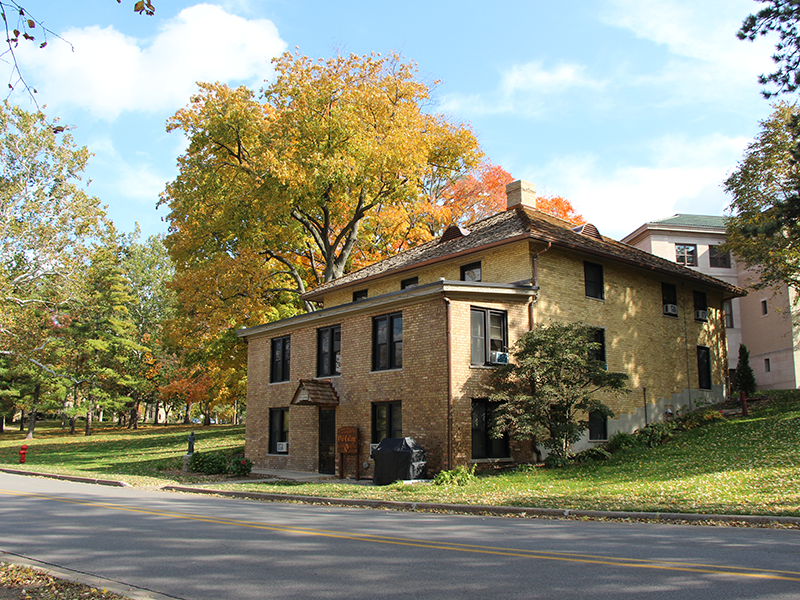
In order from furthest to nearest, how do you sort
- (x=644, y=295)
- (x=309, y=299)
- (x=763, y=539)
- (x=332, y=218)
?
1. (x=332, y=218)
2. (x=309, y=299)
3. (x=644, y=295)
4. (x=763, y=539)

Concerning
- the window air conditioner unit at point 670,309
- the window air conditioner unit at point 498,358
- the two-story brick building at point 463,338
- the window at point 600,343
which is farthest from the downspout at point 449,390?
the window air conditioner unit at point 670,309

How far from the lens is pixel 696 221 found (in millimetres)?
46844

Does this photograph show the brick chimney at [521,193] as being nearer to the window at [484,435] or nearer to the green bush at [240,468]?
the window at [484,435]

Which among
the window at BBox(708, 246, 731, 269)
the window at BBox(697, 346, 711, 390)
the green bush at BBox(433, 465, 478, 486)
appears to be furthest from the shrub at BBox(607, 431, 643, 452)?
the window at BBox(708, 246, 731, 269)

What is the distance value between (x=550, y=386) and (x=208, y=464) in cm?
1257

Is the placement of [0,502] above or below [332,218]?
below

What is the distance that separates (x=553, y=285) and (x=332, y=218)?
14667 mm

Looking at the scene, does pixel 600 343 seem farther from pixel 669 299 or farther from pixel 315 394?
pixel 315 394

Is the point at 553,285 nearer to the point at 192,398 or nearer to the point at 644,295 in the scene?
the point at 644,295

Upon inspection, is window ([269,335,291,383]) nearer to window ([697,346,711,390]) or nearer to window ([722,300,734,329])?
window ([697,346,711,390])

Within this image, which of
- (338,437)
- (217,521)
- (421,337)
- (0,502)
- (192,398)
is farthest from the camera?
(192,398)

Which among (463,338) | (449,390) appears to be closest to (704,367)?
(463,338)

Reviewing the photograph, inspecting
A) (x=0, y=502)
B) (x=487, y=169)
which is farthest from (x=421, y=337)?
(x=487, y=169)

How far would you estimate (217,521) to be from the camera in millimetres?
10883
